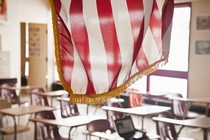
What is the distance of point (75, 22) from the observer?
1.41 m

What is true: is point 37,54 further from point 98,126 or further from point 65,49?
point 65,49

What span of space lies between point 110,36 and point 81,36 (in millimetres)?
130

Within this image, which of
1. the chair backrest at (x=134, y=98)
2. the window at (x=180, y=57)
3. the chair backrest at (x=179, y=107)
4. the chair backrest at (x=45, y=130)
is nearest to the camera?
the chair backrest at (x=45, y=130)

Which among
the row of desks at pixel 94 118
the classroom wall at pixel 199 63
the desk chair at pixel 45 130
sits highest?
the classroom wall at pixel 199 63

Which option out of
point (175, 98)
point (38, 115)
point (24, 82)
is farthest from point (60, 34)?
point (24, 82)

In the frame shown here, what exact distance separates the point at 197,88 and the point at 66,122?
13.5 ft

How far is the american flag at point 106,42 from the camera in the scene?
4.53 feet

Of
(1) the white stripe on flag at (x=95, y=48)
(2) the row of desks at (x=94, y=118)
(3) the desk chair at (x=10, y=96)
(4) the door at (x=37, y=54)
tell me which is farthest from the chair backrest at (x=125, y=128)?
(4) the door at (x=37, y=54)

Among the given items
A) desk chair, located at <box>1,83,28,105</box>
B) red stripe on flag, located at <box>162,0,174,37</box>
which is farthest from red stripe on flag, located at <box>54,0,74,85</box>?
desk chair, located at <box>1,83,28,105</box>

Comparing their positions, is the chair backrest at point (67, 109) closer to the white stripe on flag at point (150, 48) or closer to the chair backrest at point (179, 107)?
the chair backrest at point (179, 107)

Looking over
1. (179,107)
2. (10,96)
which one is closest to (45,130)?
(179,107)

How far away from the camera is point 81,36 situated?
142cm

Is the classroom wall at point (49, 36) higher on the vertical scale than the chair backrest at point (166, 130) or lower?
higher

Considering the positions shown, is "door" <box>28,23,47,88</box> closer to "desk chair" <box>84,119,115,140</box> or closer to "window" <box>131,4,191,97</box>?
"window" <box>131,4,191,97</box>
